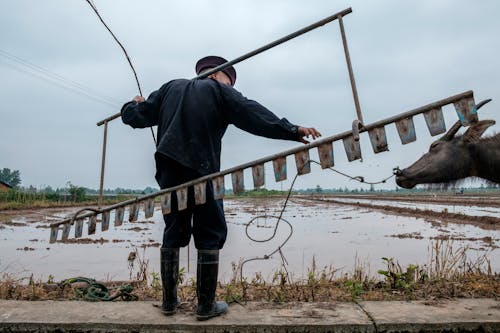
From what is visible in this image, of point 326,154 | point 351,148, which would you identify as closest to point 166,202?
point 326,154

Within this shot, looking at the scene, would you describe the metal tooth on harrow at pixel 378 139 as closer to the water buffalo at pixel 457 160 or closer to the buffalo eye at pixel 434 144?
the water buffalo at pixel 457 160

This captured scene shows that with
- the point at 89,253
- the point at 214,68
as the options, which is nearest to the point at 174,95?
the point at 214,68

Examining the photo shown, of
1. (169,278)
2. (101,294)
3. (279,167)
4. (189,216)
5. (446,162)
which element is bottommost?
(101,294)

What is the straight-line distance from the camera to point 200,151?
238cm

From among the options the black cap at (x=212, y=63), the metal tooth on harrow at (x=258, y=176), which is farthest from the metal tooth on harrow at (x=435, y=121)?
the black cap at (x=212, y=63)

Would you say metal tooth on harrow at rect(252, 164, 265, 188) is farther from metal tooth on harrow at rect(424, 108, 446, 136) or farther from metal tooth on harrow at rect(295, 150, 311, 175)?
metal tooth on harrow at rect(424, 108, 446, 136)

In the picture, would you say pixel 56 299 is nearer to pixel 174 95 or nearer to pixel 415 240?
pixel 174 95

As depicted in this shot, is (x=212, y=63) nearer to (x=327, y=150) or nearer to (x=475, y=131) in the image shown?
(x=327, y=150)

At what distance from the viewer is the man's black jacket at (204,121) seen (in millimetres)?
2322

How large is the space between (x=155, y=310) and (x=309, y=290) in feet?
4.26

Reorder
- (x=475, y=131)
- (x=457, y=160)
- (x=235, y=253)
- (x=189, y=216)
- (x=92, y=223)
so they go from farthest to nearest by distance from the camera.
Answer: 1. (x=235, y=253)
2. (x=457, y=160)
3. (x=475, y=131)
4. (x=92, y=223)
5. (x=189, y=216)

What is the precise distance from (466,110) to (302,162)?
3.12 feet

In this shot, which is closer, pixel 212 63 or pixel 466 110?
pixel 466 110

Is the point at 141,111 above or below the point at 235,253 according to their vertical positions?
above
